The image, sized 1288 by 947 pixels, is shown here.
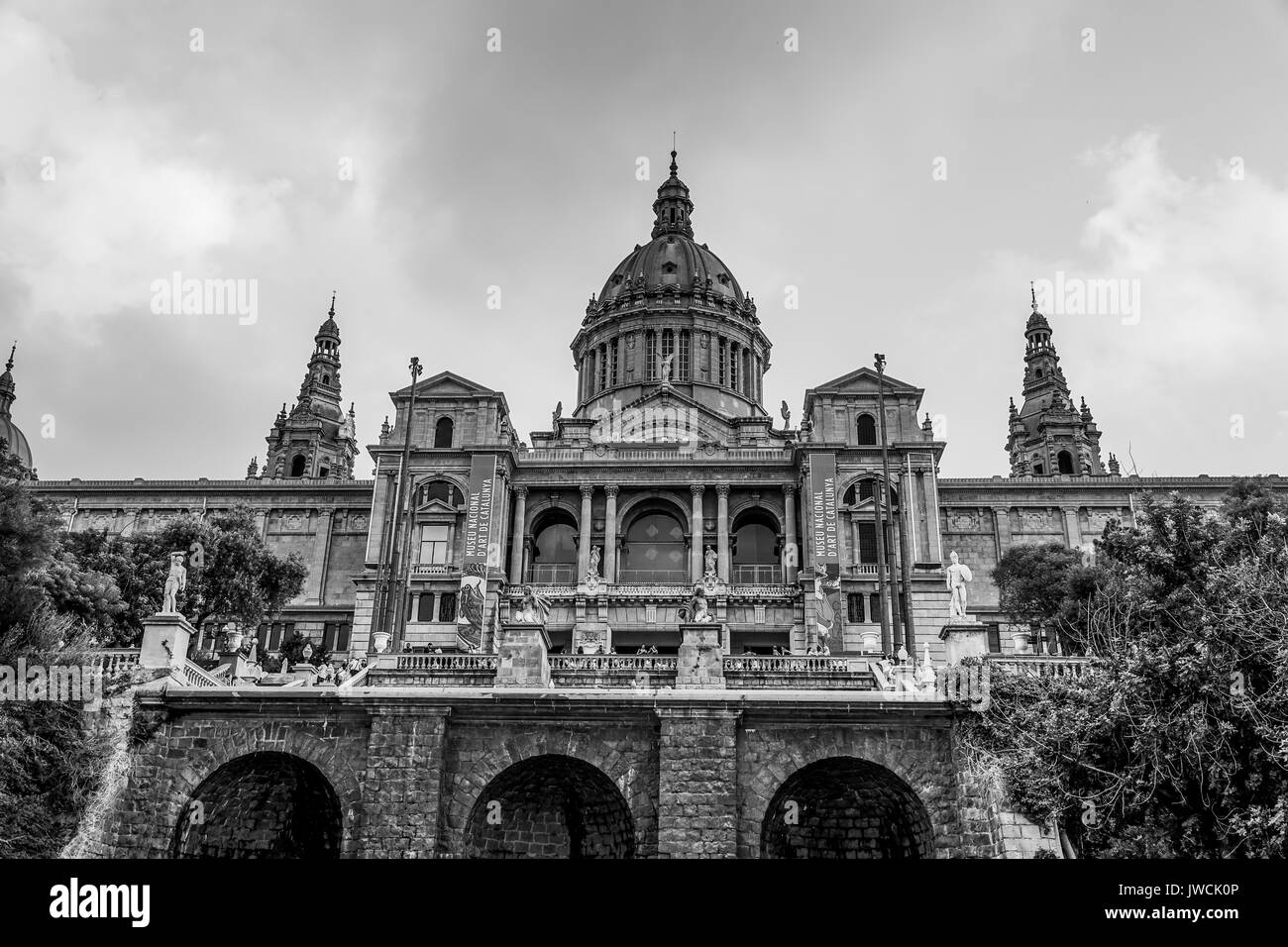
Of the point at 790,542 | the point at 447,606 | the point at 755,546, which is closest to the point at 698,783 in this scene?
the point at 447,606

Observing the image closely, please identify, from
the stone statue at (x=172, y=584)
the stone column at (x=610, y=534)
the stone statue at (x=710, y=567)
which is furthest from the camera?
the stone column at (x=610, y=534)

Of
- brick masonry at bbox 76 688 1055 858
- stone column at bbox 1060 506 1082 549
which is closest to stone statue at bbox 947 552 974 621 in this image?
brick masonry at bbox 76 688 1055 858

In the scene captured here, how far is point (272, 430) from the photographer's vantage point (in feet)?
277

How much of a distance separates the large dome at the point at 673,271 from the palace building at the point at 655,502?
0.79ft

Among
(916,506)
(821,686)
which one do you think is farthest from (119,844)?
(916,506)

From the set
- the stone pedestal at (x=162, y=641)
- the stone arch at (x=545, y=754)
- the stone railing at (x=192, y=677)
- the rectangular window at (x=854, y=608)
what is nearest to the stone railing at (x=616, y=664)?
the stone arch at (x=545, y=754)

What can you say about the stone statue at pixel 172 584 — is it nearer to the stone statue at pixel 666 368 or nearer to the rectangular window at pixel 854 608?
the rectangular window at pixel 854 608

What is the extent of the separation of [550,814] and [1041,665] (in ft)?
41.3

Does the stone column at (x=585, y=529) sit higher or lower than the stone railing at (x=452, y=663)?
higher

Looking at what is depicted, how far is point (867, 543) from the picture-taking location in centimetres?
5712

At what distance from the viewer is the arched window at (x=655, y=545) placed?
6069 centimetres

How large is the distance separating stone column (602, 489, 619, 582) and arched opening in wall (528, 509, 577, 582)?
2373 millimetres
